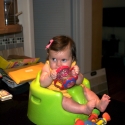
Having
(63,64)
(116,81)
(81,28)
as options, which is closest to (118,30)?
(116,81)

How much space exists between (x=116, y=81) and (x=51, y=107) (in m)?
3.27

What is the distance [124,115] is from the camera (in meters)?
1.06

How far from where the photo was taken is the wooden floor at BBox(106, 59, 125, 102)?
11.3 ft

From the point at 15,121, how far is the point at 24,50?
101cm

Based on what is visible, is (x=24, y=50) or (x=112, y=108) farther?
(x=24, y=50)

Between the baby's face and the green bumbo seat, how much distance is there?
0.11 metres

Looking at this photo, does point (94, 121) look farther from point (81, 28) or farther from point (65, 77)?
point (81, 28)

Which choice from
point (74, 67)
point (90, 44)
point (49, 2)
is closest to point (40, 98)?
point (74, 67)

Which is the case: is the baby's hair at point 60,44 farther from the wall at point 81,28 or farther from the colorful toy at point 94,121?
the wall at point 81,28

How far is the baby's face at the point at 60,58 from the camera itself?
97cm

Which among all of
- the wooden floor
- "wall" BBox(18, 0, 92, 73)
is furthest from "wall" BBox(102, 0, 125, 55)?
"wall" BBox(18, 0, 92, 73)

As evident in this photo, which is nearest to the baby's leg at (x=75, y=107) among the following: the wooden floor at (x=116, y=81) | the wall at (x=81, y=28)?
the wall at (x=81, y=28)

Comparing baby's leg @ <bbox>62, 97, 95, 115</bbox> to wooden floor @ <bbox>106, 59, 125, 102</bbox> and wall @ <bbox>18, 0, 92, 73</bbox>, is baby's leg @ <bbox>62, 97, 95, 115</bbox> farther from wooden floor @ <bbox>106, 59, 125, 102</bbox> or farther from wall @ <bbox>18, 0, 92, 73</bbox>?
wooden floor @ <bbox>106, 59, 125, 102</bbox>

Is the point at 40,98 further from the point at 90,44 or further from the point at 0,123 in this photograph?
the point at 90,44
